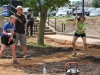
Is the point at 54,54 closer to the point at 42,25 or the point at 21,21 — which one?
the point at 21,21

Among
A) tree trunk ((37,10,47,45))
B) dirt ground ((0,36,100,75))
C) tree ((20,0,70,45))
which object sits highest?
tree ((20,0,70,45))

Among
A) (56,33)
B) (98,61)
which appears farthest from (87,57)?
(56,33)

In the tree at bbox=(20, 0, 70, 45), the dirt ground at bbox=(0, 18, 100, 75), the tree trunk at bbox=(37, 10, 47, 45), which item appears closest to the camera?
the dirt ground at bbox=(0, 18, 100, 75)

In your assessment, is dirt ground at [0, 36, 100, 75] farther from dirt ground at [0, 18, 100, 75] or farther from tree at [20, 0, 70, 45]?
tree at [20, 0, 70, 45]

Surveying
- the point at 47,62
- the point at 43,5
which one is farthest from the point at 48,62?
the point at 43,5

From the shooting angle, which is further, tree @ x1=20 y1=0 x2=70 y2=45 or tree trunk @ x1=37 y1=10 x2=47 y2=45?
tree trunk @ x1=37 y1=10 x2=47 y2=45

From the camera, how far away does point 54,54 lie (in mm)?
12992

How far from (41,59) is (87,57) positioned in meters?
1.66

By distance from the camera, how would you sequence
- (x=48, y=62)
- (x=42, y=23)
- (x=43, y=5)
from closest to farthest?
1. (x=48, y=62)
2. (x=43, y=5)
3. (x=42, y=23)

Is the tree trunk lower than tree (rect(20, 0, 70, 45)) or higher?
lower

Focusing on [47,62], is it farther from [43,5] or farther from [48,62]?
[43,5]

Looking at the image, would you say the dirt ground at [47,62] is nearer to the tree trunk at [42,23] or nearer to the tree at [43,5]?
the tree trunk at [42,23]

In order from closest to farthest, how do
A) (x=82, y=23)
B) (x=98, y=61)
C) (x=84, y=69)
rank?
(x=84, y=69) < (x=98, y=61) < (x=82, y=23)

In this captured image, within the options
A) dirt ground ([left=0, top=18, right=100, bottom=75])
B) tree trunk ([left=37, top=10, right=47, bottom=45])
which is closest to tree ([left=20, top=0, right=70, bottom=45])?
tree trunk ([left=37, top=10, right=47, bottom=45])
